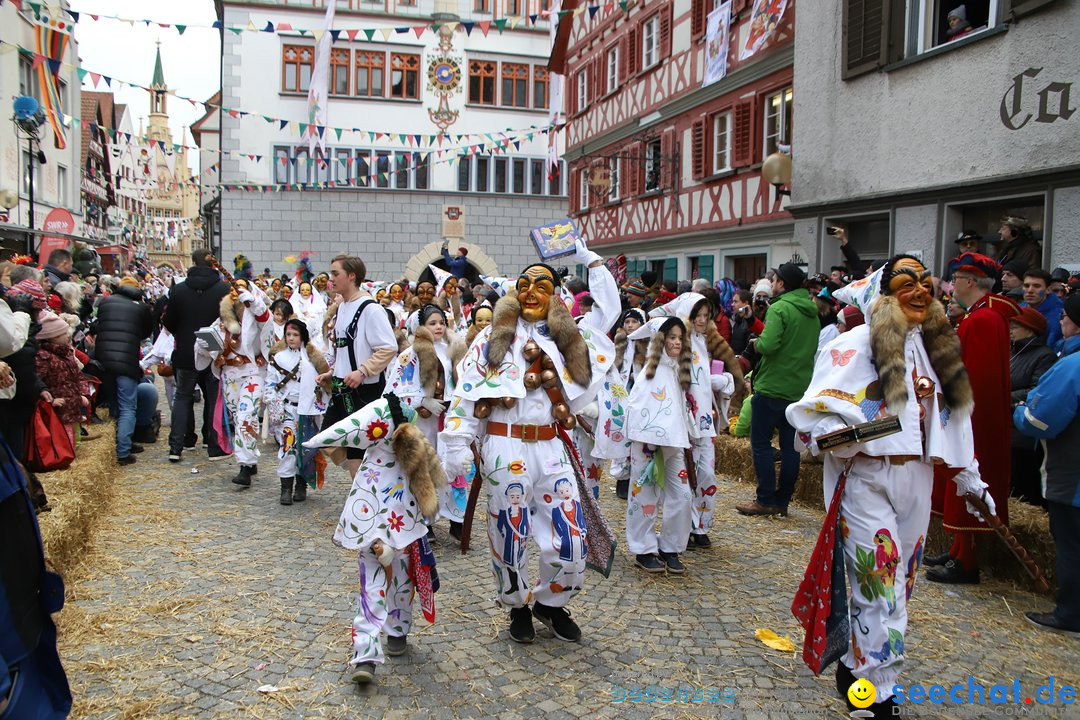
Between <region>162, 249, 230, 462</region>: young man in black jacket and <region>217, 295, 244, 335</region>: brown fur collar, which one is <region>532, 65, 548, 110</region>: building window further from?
<region>217, 295, 244, 335</region>: brown fur collar

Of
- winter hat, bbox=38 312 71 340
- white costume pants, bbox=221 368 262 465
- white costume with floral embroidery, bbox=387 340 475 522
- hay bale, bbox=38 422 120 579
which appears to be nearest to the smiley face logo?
white costume with floral embroidery, bbox=387 340 475 522

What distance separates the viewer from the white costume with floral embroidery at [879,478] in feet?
12.5

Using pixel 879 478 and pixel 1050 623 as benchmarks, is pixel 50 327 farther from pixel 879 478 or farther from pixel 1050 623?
pixel 1050 623

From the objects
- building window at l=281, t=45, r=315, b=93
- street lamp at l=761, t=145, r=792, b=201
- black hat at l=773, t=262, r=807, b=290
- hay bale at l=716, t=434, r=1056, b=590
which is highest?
building window at l=281, t=45, r=315, b=93

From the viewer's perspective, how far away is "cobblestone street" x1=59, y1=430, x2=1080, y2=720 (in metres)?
4.04

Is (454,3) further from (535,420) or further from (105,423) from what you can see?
(535,420)

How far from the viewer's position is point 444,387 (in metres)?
6.80

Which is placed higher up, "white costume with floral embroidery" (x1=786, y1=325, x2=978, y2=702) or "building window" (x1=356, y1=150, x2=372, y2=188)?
"building window" (x1=356, y1=150, x2=372, y2=188)

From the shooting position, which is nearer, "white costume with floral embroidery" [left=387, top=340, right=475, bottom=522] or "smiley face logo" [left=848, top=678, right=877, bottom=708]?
"smiley face logo" [left=848, top=678, right=877, bottom=708]

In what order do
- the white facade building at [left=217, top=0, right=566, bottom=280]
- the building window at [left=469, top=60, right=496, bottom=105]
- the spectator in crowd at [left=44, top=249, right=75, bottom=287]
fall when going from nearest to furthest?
1. the spectator in crowd at [left=44, top=249, right=75, bottom=287]
2. the white facade building at [left=217, top=0, right=566, bottom=280]
3. the building window at [left=469, top=60, right=496, bottom=105]

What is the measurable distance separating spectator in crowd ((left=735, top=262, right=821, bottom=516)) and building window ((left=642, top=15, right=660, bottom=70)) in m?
13.8

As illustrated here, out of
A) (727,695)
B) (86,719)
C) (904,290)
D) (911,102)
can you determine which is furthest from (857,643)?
(911,102)

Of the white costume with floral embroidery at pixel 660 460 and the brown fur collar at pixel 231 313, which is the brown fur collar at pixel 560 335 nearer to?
the white costume with floral embroidery at pixel 660 460

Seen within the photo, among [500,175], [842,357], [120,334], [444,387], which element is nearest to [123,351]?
[120,334]
